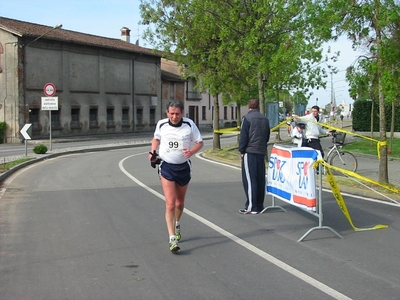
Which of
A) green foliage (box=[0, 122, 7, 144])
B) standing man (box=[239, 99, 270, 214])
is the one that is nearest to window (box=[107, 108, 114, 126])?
green foliage (box=[0, 122, 7, 144])

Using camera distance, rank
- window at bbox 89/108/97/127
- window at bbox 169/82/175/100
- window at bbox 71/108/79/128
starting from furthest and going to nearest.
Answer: window at bbox 169/82/175/100
window at bbox 89/108/97/127
window at bbox 71/108/79/128

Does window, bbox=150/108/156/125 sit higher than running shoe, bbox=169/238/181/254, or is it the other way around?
window, bbox=150/108/156/125

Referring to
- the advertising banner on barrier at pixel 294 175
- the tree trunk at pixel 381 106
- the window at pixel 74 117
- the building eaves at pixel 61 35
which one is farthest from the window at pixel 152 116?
the advertising banner on barrier at pixel 294 175

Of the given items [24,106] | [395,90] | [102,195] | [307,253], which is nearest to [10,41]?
[24,106]

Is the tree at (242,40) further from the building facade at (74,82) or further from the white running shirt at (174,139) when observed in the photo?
the building facade at (74,82)

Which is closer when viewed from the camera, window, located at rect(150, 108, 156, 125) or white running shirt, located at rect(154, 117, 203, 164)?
white running shirt, located at rect(154, 117, 203, 164)

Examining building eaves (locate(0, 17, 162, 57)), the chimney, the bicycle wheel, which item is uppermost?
the chimney

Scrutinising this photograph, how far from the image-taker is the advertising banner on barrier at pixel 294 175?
7.93m

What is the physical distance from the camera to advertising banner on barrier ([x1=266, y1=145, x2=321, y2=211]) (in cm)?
793

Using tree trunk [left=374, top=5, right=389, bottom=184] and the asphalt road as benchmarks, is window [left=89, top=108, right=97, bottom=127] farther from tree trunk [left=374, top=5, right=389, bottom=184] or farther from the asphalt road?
tree trunk [left=374, top=5, right=389, bottom=184]

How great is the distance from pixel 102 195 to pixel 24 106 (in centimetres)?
3120

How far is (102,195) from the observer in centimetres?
1199

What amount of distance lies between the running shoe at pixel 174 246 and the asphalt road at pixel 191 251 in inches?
3.5

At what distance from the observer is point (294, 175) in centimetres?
852
